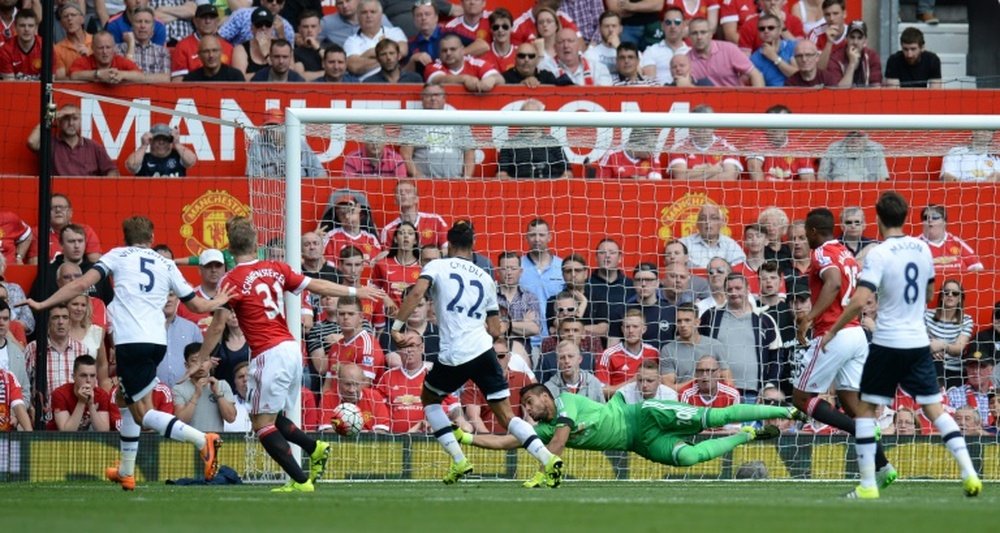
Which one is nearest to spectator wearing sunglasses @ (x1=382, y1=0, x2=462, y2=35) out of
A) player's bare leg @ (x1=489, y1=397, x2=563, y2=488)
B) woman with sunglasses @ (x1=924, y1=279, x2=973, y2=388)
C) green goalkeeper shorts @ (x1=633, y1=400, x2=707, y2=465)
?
woman with sunglasses @ (x1=924, y1=279, x2=973, y2=388)

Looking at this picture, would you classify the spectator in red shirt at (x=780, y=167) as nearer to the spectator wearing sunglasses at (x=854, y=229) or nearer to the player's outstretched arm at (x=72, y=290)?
the spectator wearing sunglasses at (x=854, y=229)

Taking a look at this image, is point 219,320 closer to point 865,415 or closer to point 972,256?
point 865,415

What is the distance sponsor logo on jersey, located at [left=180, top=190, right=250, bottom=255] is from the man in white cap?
820 mm

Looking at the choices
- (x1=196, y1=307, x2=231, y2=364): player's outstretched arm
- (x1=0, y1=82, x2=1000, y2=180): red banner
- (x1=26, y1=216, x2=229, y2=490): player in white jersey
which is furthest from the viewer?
(x1=0, y1=82, x2=1000, y2=180): red banner

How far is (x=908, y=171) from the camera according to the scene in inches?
658

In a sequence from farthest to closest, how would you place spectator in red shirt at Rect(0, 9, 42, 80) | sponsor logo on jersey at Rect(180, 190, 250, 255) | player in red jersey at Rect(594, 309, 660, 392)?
spectator in red shirt at Rect(0, 9, 42, 80), sponsor logo on jersey at Rect(180, 190, 250, 255), player in red jersey at Rect(594, 309, 660, 392)

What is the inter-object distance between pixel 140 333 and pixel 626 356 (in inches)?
184

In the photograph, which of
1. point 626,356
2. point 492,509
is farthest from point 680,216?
point 492,509

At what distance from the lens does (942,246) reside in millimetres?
15766

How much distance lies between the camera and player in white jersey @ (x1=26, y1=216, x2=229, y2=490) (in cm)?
1223

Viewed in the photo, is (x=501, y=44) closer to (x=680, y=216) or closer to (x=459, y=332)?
(x=680, y=216)

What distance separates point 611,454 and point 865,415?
3982 mm

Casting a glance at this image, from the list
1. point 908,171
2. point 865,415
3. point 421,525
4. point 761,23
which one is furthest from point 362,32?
point 421,525

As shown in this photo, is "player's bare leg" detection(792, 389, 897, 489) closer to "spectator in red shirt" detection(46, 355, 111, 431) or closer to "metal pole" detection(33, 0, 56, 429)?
"spectator in red shirt" detection(46, 355, 111, 431)
